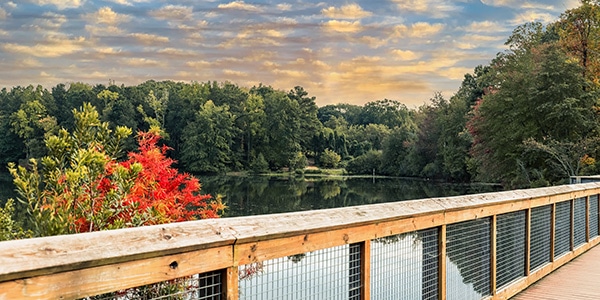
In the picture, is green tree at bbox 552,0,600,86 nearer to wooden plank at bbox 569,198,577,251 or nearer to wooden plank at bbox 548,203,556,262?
wooden plank at bbox 569,198,577,251

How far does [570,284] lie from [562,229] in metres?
1.22

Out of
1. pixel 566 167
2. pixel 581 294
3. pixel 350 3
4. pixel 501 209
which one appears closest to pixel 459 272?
pixel 501 209

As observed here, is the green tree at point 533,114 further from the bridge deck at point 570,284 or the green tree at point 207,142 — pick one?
the green tree at point 207,142

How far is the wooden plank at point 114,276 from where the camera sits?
1.55m

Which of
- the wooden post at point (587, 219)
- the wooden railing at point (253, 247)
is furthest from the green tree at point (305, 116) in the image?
the wooden railing at point (253, 247)

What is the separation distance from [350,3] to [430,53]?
408 inches

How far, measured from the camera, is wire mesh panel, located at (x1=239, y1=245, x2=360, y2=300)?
2.64 metres

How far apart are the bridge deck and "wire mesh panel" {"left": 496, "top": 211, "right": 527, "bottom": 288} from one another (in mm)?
212

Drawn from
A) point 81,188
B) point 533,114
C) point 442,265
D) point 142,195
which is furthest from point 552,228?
point 533,114

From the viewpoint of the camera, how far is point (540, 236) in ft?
19.3

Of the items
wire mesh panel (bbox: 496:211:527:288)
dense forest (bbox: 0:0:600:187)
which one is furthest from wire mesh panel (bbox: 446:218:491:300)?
dense forest (bbox: 0:0:600:187)

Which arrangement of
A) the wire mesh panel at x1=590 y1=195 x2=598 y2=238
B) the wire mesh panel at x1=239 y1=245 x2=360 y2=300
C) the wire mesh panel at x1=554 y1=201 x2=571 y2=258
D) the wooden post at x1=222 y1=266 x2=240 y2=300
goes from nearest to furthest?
the wooden post at x1=222 y1=266 x2=240 y2=300
the wire mesh panel at x1=239 y1=245 x2=360 y2=300
the wire mesh panel at x1=554 y1=201 x2=571 y2=258
the wire mesh panel at x1=590 y1=195 x2=598 y2=238

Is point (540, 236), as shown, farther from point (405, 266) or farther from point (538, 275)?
point (405, 266)

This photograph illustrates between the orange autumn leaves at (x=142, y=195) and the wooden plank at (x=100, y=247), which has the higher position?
the wooden plank at (x=100, y=247)
